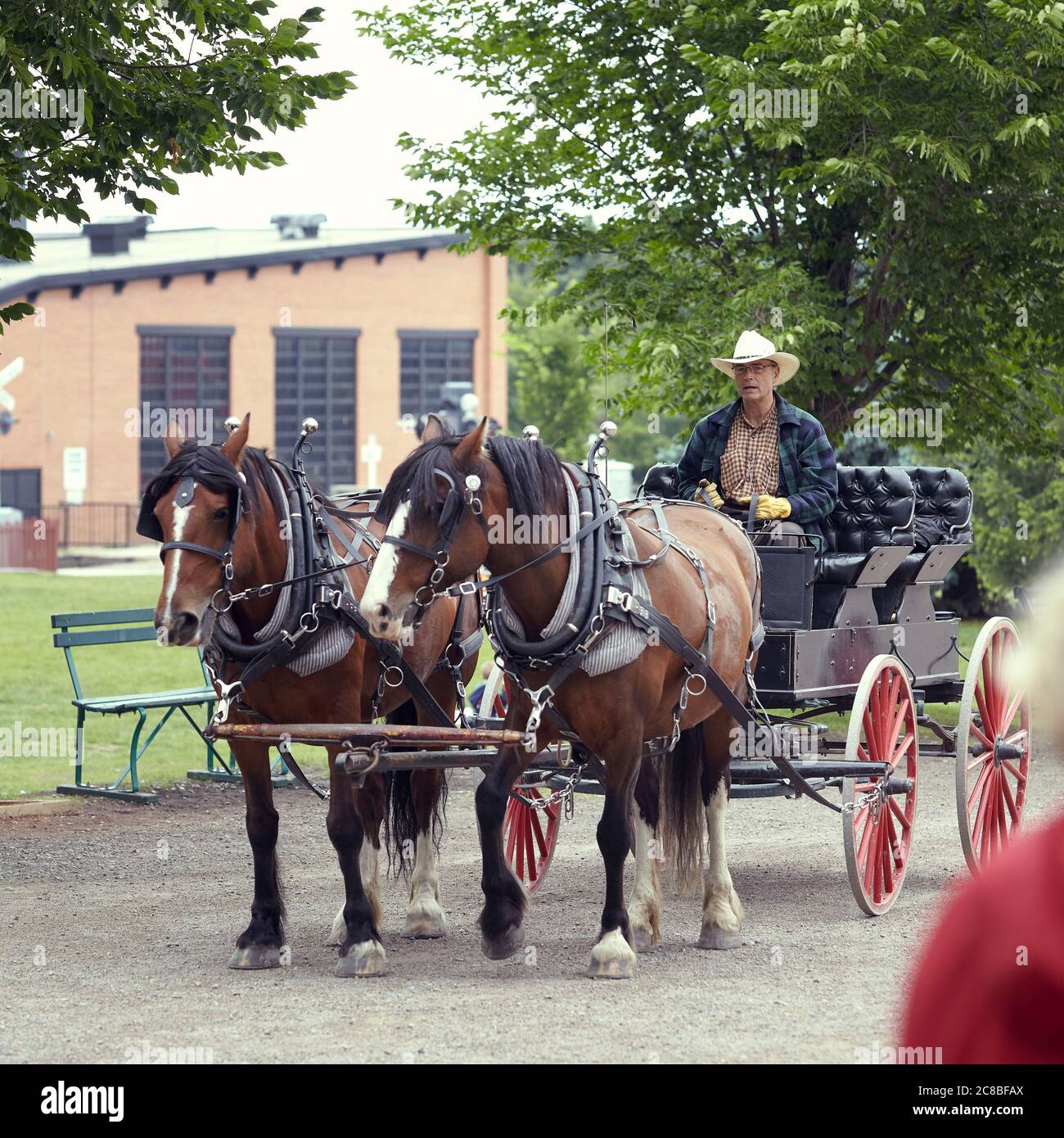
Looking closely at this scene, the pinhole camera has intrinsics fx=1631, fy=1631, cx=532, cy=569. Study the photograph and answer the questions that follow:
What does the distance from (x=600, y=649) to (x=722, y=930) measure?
152 centimetres

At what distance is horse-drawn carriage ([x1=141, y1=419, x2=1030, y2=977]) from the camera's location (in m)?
5.88

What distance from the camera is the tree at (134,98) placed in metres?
8.12

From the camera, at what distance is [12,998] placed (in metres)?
5.88

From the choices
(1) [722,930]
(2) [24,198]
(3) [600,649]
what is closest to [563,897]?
(1) [722,930]

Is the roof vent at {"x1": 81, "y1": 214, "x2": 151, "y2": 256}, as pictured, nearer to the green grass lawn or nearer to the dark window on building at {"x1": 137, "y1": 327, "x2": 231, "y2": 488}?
the dark window on building at {"x1": 137, "y1": 327, "x2": 231, "y2": 488}

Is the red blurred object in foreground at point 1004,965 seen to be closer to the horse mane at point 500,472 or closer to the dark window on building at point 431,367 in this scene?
the horse mane at point 500,472

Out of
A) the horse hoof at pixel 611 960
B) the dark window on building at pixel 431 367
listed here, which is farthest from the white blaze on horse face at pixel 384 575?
the dark window on building at pixel 431 367

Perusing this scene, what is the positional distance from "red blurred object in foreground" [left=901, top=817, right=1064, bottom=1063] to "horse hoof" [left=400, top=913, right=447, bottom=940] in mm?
5443

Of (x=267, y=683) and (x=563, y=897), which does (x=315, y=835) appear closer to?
(x=563, y=897)

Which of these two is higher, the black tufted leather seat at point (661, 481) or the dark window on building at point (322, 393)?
the dark window on building at point (322, 393)

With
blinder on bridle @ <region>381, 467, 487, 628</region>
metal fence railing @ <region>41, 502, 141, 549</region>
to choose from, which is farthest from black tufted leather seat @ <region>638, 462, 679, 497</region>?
metal fence railing @ <region>41, 502, 141, 549</region>

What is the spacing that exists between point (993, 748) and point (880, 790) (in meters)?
1.17

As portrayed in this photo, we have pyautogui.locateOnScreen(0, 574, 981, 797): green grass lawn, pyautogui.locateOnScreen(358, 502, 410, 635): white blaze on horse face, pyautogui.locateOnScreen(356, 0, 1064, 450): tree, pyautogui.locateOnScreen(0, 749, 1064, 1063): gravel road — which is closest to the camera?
pyautogui.locateOnScreen(0, 749, 1064, 1063): gravel road

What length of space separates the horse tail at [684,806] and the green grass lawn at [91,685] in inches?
213
